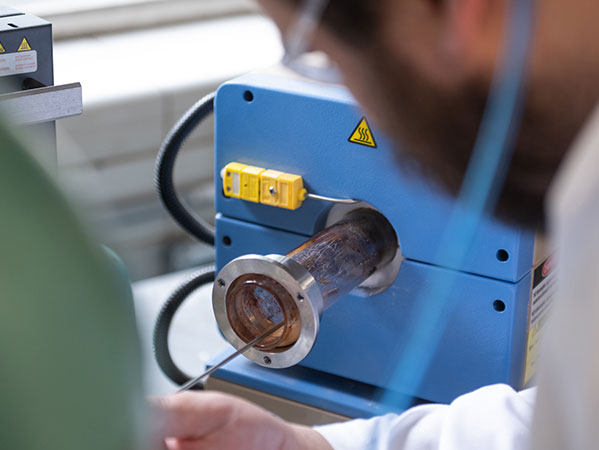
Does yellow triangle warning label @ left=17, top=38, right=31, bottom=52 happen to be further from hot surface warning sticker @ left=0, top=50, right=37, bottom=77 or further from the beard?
the beard

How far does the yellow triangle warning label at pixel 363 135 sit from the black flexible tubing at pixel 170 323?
33cm

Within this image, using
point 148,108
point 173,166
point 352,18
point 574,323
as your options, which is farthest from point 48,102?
point 148,108

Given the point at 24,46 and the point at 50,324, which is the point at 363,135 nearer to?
the point at 24,46

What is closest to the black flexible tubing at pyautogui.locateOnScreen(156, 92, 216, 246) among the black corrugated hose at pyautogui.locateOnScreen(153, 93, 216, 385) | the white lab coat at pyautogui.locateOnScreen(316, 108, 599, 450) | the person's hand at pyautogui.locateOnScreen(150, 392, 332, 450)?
the black corrugated hose at pyautogui.locateOnScreen(153, 93, 216, 385)

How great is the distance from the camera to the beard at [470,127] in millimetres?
546

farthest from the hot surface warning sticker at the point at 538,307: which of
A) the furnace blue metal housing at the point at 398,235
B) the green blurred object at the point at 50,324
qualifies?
the green blurred object at the point at 50,324

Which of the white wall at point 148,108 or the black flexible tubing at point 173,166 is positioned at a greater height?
the black flexible tubing at point 173,166

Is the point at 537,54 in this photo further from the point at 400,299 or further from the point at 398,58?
the point at 400,299

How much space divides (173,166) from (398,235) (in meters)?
0.36

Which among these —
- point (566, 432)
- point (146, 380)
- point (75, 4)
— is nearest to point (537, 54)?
point (566, 432)

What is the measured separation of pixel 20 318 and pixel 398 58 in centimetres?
35

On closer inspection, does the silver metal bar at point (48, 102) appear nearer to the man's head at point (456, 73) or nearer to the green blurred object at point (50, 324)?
the man's head at point (456, 73)

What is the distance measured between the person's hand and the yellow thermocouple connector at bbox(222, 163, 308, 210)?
247 mm

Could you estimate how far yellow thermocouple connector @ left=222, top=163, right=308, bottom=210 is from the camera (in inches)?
38.2
